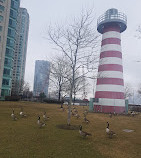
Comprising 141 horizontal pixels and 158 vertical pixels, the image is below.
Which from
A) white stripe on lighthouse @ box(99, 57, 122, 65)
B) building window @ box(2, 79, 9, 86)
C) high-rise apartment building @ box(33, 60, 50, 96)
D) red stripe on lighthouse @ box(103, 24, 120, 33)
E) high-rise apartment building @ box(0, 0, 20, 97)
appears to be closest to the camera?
high-rise apartment building @ box(33, 60, 50, 96)

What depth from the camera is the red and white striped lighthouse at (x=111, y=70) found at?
27656mm

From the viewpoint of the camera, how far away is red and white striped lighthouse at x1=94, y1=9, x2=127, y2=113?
90.7 feet

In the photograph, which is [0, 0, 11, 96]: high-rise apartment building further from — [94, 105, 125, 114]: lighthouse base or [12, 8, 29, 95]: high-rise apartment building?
[12, 8, 29, 95]: high-rise apartment building

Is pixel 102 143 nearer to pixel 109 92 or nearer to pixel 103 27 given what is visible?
pixel 109 92

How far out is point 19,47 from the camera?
132 metres

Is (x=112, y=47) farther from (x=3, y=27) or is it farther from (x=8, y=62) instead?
(x=3, y=27)

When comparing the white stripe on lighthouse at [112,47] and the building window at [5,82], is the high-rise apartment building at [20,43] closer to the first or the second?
the building window at [5,82]

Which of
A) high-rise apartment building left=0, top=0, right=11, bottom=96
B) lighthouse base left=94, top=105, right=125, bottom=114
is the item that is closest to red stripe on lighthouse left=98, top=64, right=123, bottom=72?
lighthouse base left=94, top=105, right=125, bottom=114

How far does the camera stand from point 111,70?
92.0 ft

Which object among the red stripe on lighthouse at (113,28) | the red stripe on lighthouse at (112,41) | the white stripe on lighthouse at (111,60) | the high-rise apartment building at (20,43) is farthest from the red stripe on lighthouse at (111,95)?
the high-rise apartment building at (20,43)

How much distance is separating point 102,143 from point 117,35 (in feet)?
80.8

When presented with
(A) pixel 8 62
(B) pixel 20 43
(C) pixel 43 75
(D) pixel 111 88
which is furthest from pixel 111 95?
(B) pixel 20 43

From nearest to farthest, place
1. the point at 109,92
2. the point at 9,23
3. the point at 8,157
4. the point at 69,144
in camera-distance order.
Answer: the point at 8,157 < the point at 69,144 < the point at 109,92 < the point at 9,23

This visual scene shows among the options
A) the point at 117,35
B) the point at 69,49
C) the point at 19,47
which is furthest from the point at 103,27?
the point at 19,47
